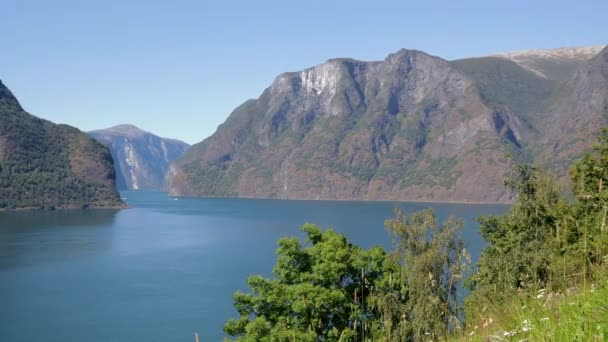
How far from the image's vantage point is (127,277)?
92.3 metres

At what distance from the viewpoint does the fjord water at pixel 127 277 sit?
6087 cm

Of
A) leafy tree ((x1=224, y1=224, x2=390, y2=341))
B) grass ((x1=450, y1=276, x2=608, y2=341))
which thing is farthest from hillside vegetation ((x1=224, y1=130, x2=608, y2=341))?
grass ((x1=450, y1=276, x2=608, y2=341))

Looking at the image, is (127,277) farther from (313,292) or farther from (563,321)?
(563,321)

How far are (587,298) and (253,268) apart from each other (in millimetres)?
91777

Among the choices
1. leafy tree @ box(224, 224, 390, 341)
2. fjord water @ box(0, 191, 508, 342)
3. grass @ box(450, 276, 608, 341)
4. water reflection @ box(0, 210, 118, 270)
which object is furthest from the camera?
water reflection @ box(0, 210, 118, 270)

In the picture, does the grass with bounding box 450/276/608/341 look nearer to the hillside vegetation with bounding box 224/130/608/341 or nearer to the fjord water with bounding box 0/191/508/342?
the hillside vegetation with bounding box 224/130/608/341

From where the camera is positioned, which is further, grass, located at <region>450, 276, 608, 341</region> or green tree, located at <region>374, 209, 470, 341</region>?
green tree, located at <region>374, 209, 470, 341</region>

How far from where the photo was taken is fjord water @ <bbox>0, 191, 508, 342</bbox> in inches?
2396

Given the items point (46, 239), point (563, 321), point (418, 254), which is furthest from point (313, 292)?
point (46, 239)

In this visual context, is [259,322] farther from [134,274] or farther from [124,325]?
[134,274]

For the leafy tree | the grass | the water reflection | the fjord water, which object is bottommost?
the fjord water

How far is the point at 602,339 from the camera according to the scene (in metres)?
3.55

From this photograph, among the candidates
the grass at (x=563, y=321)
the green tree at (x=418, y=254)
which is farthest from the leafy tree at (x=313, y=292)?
the grass at (x=563, y=321)

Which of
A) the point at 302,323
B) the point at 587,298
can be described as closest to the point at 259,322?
the point at 302,323
